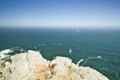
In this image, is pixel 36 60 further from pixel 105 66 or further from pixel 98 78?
pixel 105 66

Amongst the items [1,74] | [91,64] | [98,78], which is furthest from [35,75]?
[91,64]

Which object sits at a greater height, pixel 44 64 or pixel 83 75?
pixel 44 64

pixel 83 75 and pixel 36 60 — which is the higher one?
pixel 36 60

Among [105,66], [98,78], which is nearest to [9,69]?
[98,78]

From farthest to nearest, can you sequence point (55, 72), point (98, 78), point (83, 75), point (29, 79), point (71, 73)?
1. point (98, 78)
2. point (83, 75)
3. point (71, 73)
4. point (55, 72)
5. point (29, 79)

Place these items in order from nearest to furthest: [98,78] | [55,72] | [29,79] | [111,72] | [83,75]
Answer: [29,79], [55,72], [83,75], [98,78], [111,72]

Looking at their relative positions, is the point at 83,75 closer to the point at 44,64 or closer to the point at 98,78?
the point at 98,78

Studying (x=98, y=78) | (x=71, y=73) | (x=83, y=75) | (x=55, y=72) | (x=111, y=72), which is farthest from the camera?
(x=111, y=72)

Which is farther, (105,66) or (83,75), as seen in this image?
(105,66)

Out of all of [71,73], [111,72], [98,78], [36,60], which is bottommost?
[111,72]
